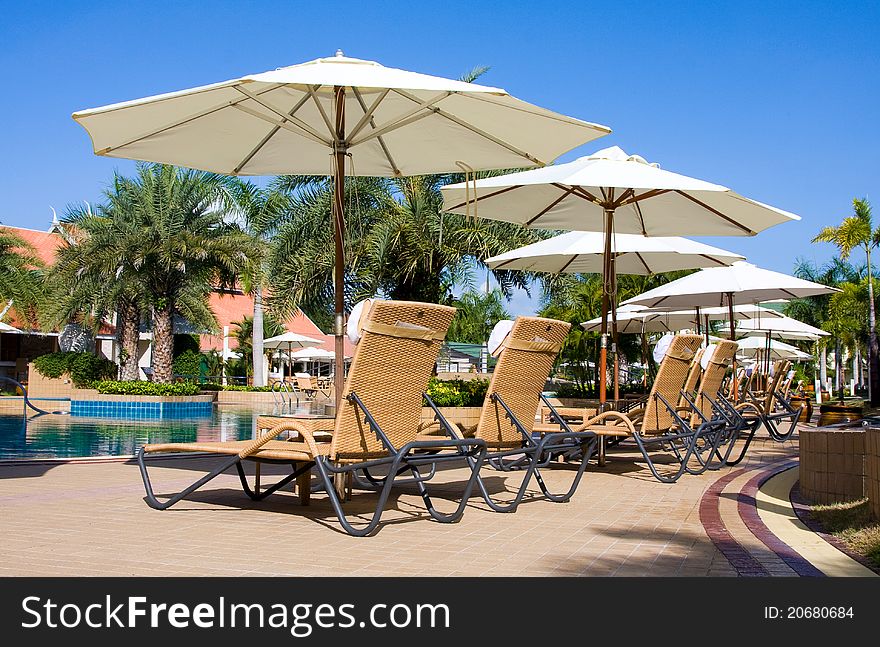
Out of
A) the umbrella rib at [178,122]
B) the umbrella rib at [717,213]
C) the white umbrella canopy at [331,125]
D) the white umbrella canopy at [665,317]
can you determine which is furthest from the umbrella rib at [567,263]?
the umbrella rib at [178,122]

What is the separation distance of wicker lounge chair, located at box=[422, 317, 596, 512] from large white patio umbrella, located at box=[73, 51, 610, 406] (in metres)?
1.04

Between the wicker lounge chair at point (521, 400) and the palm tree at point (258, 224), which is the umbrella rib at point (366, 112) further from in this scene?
the palm tree at point (258, 224)

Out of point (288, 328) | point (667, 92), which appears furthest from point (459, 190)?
point (288, 328)

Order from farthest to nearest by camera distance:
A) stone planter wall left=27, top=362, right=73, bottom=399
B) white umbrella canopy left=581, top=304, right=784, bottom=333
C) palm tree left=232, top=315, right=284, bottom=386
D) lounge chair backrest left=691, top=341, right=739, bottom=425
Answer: palm tree left=232, top=315, right=284, bottom=386 → stone planter wall left=27, top=362, right=73, bottom=399 → white umbrella canopy left=581, top=304, right=784, bottom=333 → lounge chair backrest left=691, top=341, right=739, bottom=425

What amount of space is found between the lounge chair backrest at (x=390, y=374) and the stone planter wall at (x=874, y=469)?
2384mm

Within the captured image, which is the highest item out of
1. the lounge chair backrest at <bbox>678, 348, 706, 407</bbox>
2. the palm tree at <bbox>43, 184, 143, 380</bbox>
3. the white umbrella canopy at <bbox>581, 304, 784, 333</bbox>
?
the palm tree at <bbox>43, 184, 143, 380</bbox>

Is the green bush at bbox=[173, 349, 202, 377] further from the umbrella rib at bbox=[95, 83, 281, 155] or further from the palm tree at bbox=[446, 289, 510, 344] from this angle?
the umbrella rib at bbox=[95, 83, 281, 155]

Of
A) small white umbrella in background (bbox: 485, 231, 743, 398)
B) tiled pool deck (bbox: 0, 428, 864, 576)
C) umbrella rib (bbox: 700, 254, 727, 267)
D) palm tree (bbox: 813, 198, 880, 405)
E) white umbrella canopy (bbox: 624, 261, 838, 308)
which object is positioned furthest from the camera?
palm tree (bbox: 813, 198, 880, 405)

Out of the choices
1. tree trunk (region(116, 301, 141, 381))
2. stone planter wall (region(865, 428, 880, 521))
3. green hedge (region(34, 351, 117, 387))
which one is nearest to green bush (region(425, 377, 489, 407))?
stone planter wall (region(865, 428, 880, 521))

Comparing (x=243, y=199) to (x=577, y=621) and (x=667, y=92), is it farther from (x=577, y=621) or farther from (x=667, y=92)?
(x=577, y=621)

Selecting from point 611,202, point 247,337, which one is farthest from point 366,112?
point 247,337

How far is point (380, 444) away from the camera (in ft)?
16.5

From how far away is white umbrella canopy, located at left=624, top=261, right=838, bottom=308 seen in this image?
37.2ft

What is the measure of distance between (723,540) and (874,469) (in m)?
0.95
